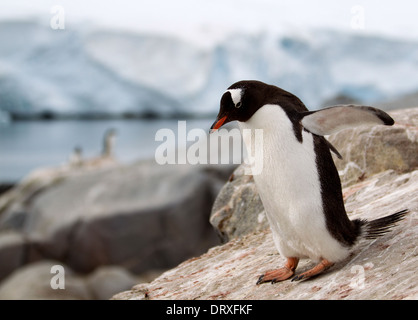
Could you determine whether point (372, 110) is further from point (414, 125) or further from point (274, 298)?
point (414, 125)

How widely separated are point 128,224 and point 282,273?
4.85 m

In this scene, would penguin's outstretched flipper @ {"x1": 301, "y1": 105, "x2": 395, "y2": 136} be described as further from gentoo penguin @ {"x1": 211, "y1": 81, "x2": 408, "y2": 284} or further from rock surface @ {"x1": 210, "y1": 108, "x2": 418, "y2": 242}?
rock surface @ {"x1": 210, "y1": 108, "x2": 418, "y2": 242}

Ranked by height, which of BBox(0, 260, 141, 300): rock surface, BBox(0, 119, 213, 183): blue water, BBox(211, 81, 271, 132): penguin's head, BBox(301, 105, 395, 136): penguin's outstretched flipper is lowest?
BBox(0, 260, 141, 300): rock surface

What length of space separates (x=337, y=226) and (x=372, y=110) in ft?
1.33

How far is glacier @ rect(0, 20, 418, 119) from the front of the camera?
50.0 feet

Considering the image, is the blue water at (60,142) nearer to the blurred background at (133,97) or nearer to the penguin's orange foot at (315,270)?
the blurred background at (133,97)

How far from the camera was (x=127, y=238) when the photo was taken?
6613 mm

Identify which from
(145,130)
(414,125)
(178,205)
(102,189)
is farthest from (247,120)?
(145,130)

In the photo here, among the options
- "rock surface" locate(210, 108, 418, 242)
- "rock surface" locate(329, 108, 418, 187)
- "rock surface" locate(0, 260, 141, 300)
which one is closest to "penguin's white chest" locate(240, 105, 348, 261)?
"rock surface" locate(210, 108, 418, 242)

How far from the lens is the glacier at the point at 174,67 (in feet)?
50.0

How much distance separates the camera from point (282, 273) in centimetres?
186

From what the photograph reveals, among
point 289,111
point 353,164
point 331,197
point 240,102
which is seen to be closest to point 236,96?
point 240,102

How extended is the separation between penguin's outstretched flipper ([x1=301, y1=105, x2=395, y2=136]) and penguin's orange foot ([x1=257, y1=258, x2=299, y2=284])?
47 centimetres

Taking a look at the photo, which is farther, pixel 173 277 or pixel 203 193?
pixel 203 193
